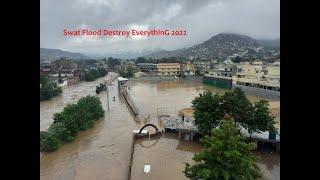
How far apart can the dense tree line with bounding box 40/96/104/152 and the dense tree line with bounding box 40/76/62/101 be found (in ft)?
5.29

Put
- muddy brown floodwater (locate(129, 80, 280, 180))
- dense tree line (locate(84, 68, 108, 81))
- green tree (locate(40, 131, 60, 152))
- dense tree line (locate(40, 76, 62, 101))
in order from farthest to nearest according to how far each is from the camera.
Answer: dense tree line (locate(84, 68, 108, 81)), dense tree line (locate(40, 76, 62, 101)), green tree (locate(40, 131, 60, 152)), muddy brown floodwater (locate(129, 80, 280, 180))

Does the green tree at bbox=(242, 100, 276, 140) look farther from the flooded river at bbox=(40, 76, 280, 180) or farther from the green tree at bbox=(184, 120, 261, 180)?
the green tree at bbox=(184, 120, 261, 180)

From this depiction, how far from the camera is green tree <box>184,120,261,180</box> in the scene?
226cm

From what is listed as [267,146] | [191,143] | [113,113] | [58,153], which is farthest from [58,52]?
[267,146]

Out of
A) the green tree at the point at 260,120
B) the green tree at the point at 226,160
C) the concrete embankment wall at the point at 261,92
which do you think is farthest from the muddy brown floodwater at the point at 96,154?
the concrete embankment wall at the point at 261,92

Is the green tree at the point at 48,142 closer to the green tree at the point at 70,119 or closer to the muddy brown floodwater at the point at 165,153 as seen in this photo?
the green tree at the point at 70,119

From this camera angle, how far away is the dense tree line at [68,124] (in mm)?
3668

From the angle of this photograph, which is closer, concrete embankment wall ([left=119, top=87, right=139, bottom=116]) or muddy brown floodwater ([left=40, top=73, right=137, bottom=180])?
muddy brown floodwater ([left=40, top=73, right=137, bottom=180])

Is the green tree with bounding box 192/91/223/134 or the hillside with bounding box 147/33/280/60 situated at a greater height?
the hillside with bounding box 147/33/280/60

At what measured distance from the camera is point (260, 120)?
12.1ft

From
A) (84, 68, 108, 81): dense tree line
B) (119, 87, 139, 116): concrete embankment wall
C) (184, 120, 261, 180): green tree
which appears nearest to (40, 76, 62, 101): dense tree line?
(84, 68, 108, 81): dense tree line

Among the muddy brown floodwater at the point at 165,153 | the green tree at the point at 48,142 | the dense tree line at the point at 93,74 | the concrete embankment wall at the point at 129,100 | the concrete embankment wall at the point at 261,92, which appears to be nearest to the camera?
the muddy brown floodwater at the point at 165,153

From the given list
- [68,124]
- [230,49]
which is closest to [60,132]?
[68,124]

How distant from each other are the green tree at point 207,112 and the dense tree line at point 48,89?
A: 348 cm
